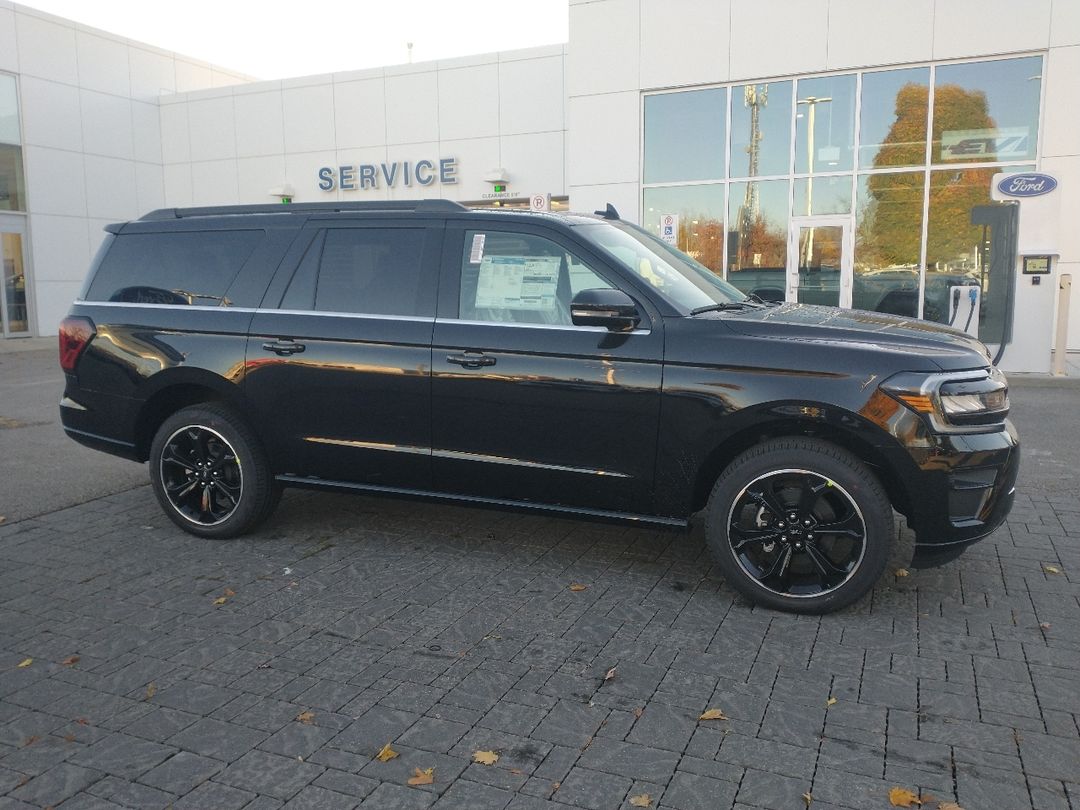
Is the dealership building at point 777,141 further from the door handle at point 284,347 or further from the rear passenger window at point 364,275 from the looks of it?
the door handle at point 284,347

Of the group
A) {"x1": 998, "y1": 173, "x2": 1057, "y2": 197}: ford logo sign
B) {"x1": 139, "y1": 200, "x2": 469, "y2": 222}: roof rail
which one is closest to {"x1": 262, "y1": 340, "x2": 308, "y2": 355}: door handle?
{"x1": 139, "y1": 200, "x2": 469, "y2": 222}: roof rail

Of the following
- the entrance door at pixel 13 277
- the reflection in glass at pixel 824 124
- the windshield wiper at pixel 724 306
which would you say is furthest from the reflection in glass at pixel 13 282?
the windshield wiper at pixel 724 306

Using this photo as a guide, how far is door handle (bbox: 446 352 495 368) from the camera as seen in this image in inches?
180

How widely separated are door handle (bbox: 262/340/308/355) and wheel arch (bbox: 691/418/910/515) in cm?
230

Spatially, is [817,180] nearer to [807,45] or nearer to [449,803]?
[807,45]

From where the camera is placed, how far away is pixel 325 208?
17.0 ft

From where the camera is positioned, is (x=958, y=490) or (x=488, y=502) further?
(x=488, y=502)

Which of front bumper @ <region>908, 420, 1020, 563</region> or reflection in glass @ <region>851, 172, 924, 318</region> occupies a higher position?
reflection in glass @ <region>851, 172, 924, 318</region>

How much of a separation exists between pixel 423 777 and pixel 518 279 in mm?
2591

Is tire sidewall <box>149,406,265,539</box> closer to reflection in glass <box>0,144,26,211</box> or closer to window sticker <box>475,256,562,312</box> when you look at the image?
window sticker <box>475,256,562,312</box>

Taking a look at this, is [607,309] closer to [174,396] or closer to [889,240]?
[174,396]

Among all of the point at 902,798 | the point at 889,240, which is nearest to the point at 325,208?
the point at 902,798

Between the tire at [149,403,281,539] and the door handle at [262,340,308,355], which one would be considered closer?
the door handle at [262,340,308,355]

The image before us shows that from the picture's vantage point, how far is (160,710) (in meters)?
3.32
